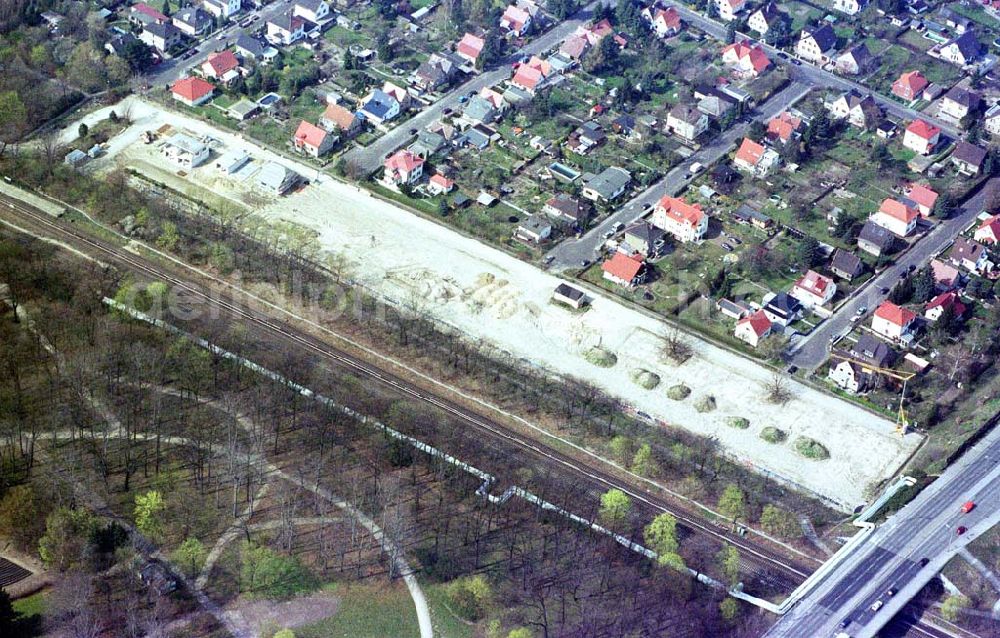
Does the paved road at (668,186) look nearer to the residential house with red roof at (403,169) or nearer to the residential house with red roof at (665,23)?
the residential house with red roof at (403,169)

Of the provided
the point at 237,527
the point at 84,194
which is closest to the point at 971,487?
the point at 237,527

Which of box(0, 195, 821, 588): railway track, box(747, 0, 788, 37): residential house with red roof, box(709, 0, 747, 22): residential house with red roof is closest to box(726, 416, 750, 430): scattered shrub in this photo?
box(0, 195, 821, 588): railway track

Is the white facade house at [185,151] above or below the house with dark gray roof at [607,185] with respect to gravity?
below

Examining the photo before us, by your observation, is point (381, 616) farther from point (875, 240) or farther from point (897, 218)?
point (897, 218)

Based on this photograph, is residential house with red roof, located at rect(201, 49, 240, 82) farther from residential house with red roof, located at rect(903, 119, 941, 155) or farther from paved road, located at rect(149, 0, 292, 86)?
residential house with red roof, located at rect(903, 119, 941, 155)

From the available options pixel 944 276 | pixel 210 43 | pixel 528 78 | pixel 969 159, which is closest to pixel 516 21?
pixel 528 78

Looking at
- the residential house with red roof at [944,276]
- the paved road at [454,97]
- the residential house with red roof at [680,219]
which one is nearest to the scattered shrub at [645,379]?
the residential house with red roof at [680,219]
